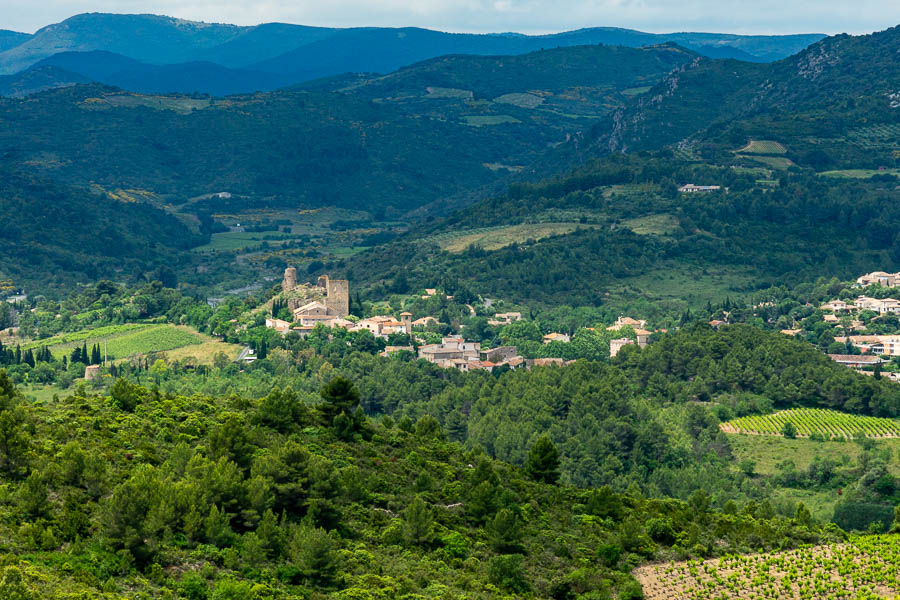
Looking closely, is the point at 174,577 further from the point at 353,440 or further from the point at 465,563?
the point at 353,440

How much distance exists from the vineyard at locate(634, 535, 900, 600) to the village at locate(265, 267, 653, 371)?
187ft

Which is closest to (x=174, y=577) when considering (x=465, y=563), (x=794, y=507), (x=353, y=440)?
(x=465, y=563)

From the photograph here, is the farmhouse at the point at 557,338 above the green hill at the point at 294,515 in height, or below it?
below

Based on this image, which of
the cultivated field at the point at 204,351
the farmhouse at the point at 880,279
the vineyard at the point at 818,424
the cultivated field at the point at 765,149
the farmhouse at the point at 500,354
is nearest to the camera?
the vineyard at the point at 818,424

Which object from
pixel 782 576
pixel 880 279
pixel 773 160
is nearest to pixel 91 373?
pixel 782 576

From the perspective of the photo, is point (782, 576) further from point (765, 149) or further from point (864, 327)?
point (765, 149)

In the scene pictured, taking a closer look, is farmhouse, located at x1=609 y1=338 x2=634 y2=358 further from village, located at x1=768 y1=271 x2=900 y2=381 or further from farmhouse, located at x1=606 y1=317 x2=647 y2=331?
village, located at x1=768 y1=271 x2=900 y2=381

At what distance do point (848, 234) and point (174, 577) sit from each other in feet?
461

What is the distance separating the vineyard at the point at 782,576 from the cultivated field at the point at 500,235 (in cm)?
11609

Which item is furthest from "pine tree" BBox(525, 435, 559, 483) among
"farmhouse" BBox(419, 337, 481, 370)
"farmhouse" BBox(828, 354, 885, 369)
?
"farmhouse" BBox(828, 354, 885, 369)

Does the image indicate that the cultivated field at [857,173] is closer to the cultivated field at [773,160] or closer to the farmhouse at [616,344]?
the cultivated field at [773,160]

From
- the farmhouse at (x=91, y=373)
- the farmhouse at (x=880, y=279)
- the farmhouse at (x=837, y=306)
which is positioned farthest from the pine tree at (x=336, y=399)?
the farmhouse at (x=880, y=279)

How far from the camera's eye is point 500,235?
171 m

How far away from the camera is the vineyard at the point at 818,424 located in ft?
273
